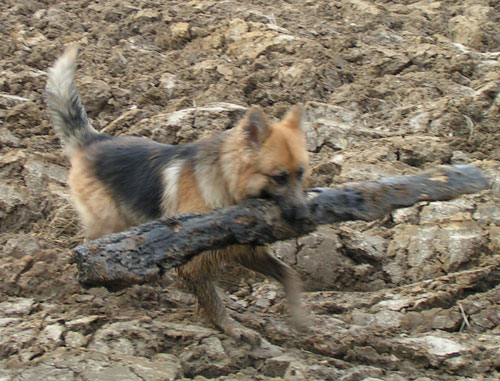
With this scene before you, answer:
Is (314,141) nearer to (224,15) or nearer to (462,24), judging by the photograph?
(224,15)

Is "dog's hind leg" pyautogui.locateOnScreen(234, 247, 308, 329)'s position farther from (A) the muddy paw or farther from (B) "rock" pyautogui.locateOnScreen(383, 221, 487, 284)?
(B) "rock" pyautogui.locateOnScreen(383, 221, 487, 284)

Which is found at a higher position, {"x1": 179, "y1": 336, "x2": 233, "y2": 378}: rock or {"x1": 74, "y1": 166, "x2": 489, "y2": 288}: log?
{"x1": 74, "y1": 166, "x2": 489, "y2": 288}: log

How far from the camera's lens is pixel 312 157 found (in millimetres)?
6953

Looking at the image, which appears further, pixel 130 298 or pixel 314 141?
pixel 314 141

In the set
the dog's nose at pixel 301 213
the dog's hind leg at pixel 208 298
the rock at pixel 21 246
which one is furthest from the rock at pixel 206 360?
the rock at pixel 21 246

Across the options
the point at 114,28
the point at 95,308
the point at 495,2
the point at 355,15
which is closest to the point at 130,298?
the point at 95,308

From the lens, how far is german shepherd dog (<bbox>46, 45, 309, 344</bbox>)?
458cm

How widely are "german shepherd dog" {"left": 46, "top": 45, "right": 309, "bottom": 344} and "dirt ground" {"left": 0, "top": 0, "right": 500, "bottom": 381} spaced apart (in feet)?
1.10

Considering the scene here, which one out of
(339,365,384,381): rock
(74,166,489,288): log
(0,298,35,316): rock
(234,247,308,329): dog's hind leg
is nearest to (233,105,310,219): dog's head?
(74,166,489,288): log

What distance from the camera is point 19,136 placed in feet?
23.2

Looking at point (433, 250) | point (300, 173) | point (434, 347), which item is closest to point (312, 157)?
point (433, 250)

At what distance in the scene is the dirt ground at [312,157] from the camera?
166 inches

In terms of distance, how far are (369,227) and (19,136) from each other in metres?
4.12

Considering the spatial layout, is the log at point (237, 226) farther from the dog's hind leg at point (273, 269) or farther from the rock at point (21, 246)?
the rock at point (21, 246)
